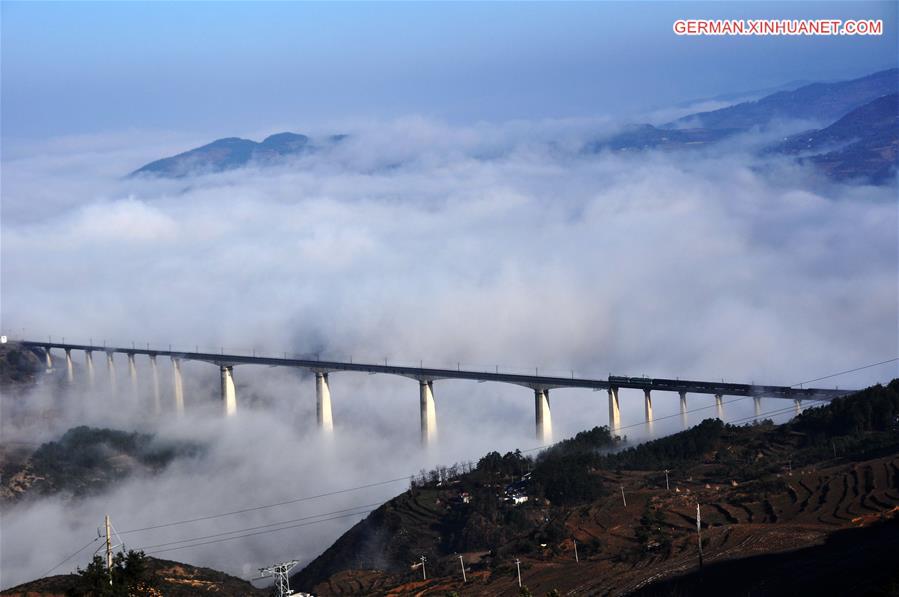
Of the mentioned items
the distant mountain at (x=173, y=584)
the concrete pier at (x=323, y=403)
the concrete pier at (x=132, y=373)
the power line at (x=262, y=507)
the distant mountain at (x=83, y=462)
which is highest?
the concrete pier at (x=132, y=373)

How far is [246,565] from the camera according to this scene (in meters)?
64.7

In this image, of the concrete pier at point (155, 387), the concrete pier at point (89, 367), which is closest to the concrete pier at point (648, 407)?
the concrete pier at point (155, 387)

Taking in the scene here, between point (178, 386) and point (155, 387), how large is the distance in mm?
4188

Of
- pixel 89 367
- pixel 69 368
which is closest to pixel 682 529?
pixel 89 367

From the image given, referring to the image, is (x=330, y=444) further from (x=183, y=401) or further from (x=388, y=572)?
(x=388, y=572)

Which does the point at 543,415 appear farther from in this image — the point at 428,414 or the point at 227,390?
the point at 227,390

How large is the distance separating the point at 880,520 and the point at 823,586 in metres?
6.95

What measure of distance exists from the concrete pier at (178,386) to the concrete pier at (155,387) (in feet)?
6.80

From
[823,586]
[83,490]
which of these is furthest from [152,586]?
[83,490]

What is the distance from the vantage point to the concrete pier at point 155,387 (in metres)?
120

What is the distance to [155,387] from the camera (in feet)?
402

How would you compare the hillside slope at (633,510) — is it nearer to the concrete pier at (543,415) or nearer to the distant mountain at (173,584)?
the distant mountain at (173,584)

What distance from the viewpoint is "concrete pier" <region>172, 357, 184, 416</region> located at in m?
118

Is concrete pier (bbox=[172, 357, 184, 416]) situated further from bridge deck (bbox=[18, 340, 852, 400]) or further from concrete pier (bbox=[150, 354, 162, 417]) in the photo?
bridge deck (bbox=[18, 340, 852, 400])
